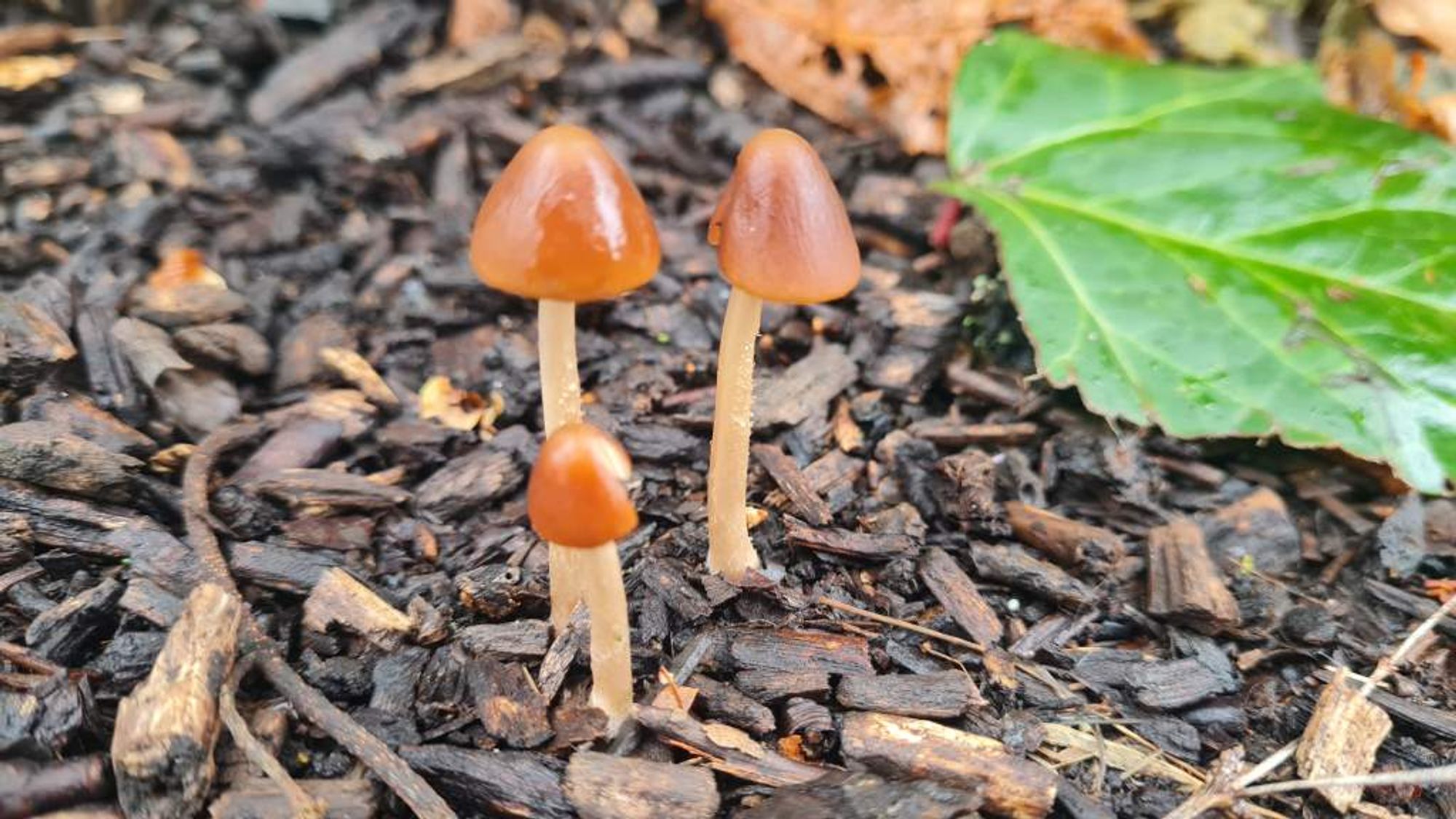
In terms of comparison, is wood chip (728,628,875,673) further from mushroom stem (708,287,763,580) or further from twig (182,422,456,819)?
twig (182,422,456,819)

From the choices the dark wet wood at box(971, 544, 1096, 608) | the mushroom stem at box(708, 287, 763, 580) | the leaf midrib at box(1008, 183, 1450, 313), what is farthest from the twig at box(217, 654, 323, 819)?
the leaf midrib at box(1008, 183, 1450, 313)

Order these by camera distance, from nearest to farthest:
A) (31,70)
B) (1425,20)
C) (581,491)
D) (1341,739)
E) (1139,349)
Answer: (581,491)
(1341,739)
(1139,349)
(31,70)
(1425,20)

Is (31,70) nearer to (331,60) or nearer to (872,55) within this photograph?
(331,60)

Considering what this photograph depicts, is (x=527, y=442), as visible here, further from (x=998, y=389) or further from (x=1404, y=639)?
(x=1404, y=639)

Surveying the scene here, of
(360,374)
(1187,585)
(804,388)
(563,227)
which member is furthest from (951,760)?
(360,374)

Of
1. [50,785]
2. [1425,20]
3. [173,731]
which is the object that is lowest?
[50,785]

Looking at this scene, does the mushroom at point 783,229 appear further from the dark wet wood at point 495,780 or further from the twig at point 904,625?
the dark wet wood at point 495,780

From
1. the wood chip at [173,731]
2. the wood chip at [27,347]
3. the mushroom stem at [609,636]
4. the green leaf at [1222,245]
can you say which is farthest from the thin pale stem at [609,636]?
the wood chip at [27,347]
